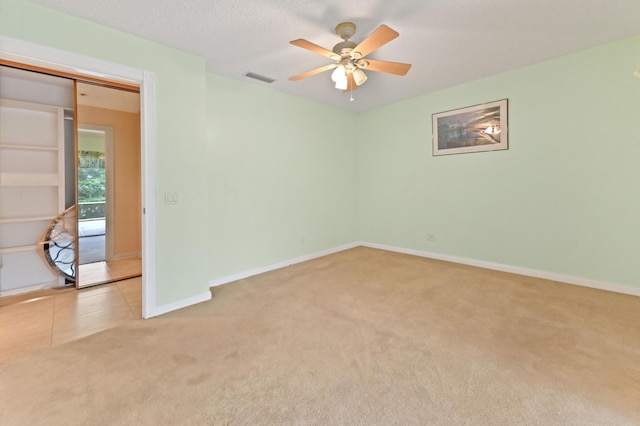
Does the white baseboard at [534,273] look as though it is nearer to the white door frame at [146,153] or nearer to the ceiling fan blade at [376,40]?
the ceiling fan blade at [376,40]

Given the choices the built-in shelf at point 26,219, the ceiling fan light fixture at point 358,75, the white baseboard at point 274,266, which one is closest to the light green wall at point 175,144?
the white baseboard at point 274,266

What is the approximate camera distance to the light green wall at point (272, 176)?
3.41 metres

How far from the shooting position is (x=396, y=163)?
4.80 metres

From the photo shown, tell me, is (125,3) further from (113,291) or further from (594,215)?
(594,215)

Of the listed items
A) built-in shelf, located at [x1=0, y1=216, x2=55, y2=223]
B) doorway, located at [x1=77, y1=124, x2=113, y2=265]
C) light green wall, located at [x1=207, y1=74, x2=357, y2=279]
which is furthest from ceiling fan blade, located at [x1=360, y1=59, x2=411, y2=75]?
built-in shelf, located at [x1=0, y1=216, x2=55, y2=223]

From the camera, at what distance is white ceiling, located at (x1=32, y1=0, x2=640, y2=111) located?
6.88ft

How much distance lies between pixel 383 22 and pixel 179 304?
10.5 ft

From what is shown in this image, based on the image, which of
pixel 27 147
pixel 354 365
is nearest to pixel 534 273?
pixel 354 365

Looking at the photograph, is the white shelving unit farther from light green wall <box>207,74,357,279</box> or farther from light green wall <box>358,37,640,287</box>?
light green wall <box>358,37,640,287</box>

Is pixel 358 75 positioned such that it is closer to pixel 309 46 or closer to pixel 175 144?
pixel 309 46

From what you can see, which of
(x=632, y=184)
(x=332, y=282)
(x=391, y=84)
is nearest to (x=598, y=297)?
(x=632, y=184)

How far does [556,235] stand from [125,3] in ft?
15.7

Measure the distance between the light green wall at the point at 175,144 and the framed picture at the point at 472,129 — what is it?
3.33m

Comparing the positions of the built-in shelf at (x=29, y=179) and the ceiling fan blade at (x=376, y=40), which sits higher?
the ceiling fan blade at (x=376, y=40)
